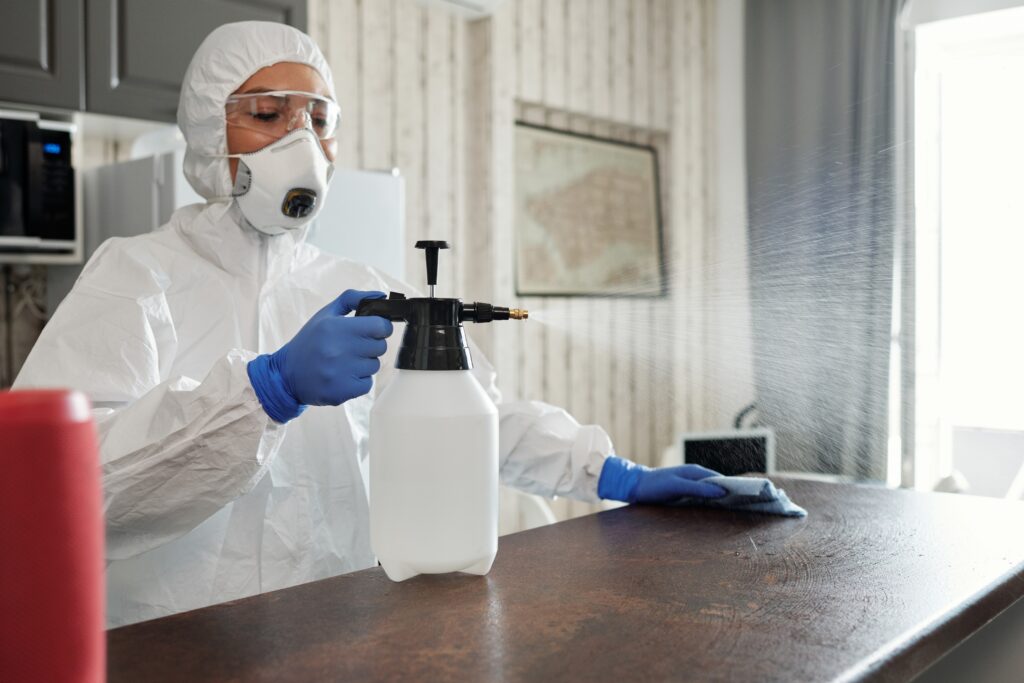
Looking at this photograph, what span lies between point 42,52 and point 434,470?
5.00 feet

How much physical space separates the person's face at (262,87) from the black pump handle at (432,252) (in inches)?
25.6

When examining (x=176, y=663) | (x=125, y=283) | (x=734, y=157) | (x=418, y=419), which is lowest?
(x=176, y=663)

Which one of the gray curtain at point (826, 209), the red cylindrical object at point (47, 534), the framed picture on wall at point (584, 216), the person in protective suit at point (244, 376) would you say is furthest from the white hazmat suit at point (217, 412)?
the gray curtain at point (826, 209)

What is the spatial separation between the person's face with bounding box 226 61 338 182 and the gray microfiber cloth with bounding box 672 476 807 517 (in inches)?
34.0

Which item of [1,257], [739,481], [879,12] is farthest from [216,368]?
[879,12]

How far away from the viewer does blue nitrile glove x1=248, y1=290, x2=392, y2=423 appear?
0.85m

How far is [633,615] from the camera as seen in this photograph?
71 cm

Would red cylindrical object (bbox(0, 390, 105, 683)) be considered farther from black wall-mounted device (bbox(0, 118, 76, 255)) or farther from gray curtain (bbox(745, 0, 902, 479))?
gray curtain (bbox(745, 0, 902, 479))

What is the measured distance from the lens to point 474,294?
10.2ft

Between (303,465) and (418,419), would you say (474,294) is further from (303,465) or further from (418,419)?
(418,419)

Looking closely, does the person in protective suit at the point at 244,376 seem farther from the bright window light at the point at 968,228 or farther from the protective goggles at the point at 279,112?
the bright window light at the point at 968,228

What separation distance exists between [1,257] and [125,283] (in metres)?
0.89

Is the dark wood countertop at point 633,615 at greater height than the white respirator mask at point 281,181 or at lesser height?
lesser

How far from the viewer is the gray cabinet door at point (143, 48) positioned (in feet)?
6.11
